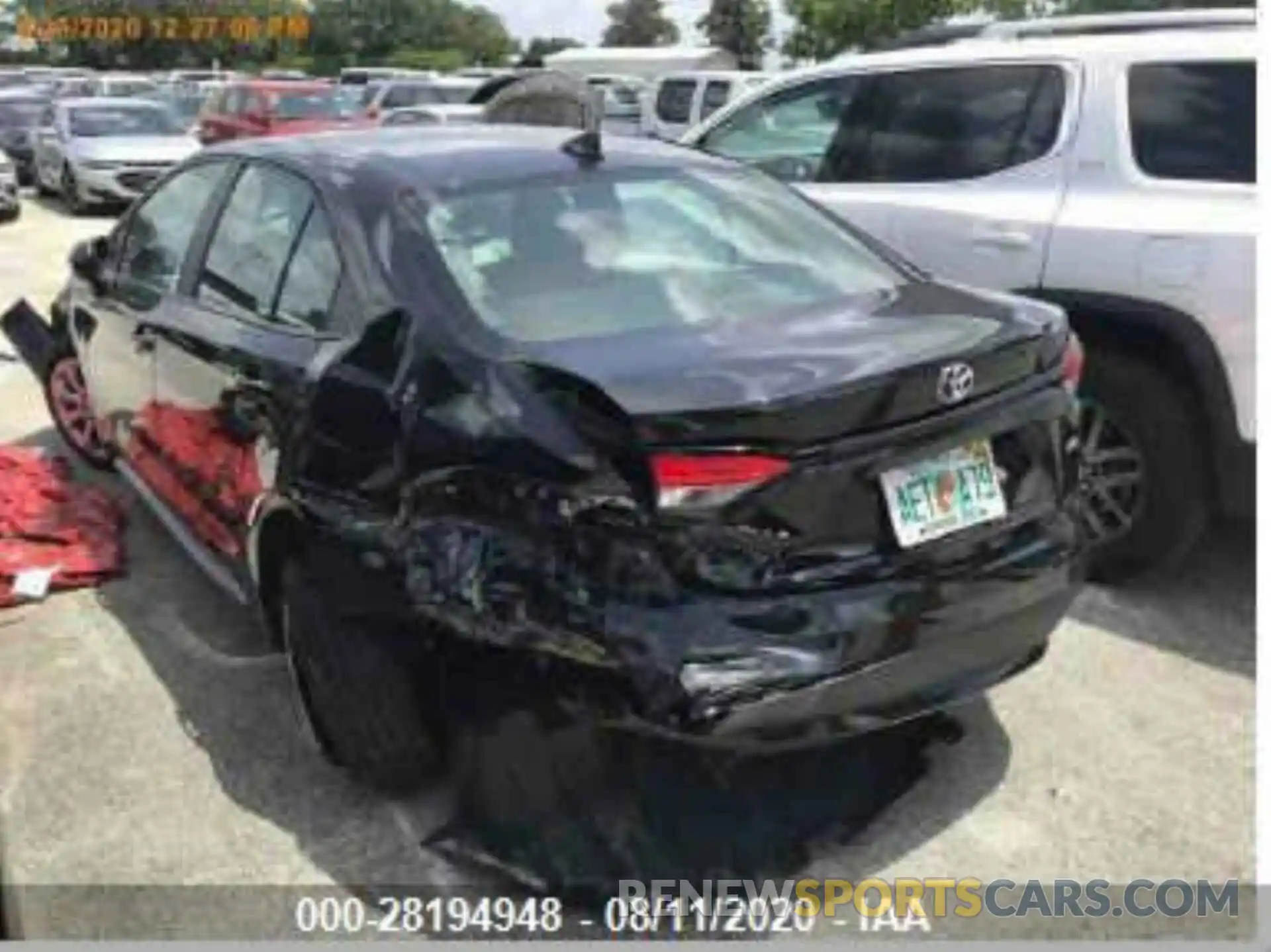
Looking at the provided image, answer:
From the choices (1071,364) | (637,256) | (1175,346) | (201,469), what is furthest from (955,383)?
(201,469)

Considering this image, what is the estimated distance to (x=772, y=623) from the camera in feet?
9.26

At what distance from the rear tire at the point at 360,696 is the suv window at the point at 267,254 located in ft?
2.38

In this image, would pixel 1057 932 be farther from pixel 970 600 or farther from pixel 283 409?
pixel 283 409

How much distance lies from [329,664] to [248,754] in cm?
55

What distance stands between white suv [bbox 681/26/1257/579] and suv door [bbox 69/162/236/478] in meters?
2.44

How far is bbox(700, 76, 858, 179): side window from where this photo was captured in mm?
5723

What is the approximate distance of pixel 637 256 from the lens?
3592 millimetres

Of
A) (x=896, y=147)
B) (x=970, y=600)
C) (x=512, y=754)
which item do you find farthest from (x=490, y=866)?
(x=896, y=147)

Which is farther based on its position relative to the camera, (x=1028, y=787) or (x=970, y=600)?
(x=1028, y=787)

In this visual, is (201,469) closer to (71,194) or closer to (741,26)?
(71,194)

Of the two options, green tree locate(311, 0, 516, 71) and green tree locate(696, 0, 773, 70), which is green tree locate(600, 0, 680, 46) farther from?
green tree locate(696, 0, 773, 70)

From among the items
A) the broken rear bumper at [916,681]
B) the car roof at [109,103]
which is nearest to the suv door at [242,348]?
the broken rear bumper at [916,681]

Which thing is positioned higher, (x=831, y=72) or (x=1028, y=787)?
(x=831, y=72)

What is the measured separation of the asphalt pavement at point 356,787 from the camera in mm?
3230
